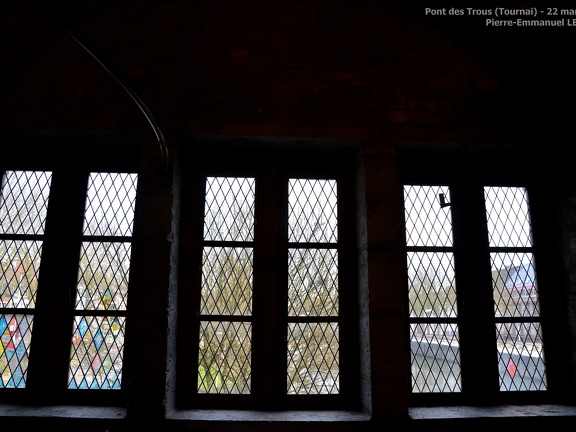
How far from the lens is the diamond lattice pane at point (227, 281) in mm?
2613

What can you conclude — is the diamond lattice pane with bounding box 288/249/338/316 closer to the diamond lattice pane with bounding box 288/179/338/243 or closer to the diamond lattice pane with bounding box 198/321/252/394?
the diamond lattice pane with bounding box 288/179/338/243

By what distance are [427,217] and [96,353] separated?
225 centimetres

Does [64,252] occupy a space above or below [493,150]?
below

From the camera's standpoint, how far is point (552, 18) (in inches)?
90.0

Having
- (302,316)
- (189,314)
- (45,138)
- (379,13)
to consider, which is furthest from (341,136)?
(45,138)

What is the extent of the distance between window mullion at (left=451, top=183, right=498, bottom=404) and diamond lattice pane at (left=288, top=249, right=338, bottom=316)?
82 cm

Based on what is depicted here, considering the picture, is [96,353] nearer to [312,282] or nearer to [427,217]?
[312,282]

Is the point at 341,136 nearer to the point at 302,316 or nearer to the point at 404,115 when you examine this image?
the point at 404,115

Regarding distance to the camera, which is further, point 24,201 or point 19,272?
point 24,201

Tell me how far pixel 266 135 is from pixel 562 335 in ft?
7.38

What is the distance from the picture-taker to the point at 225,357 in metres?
2.56

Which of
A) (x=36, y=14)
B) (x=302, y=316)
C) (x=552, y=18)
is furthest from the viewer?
(x=302, y=316)

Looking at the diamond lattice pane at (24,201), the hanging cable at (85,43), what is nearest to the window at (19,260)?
the diamond lattice pane at (24,201)

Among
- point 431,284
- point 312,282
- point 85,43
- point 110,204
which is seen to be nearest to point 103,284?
point 110,204
